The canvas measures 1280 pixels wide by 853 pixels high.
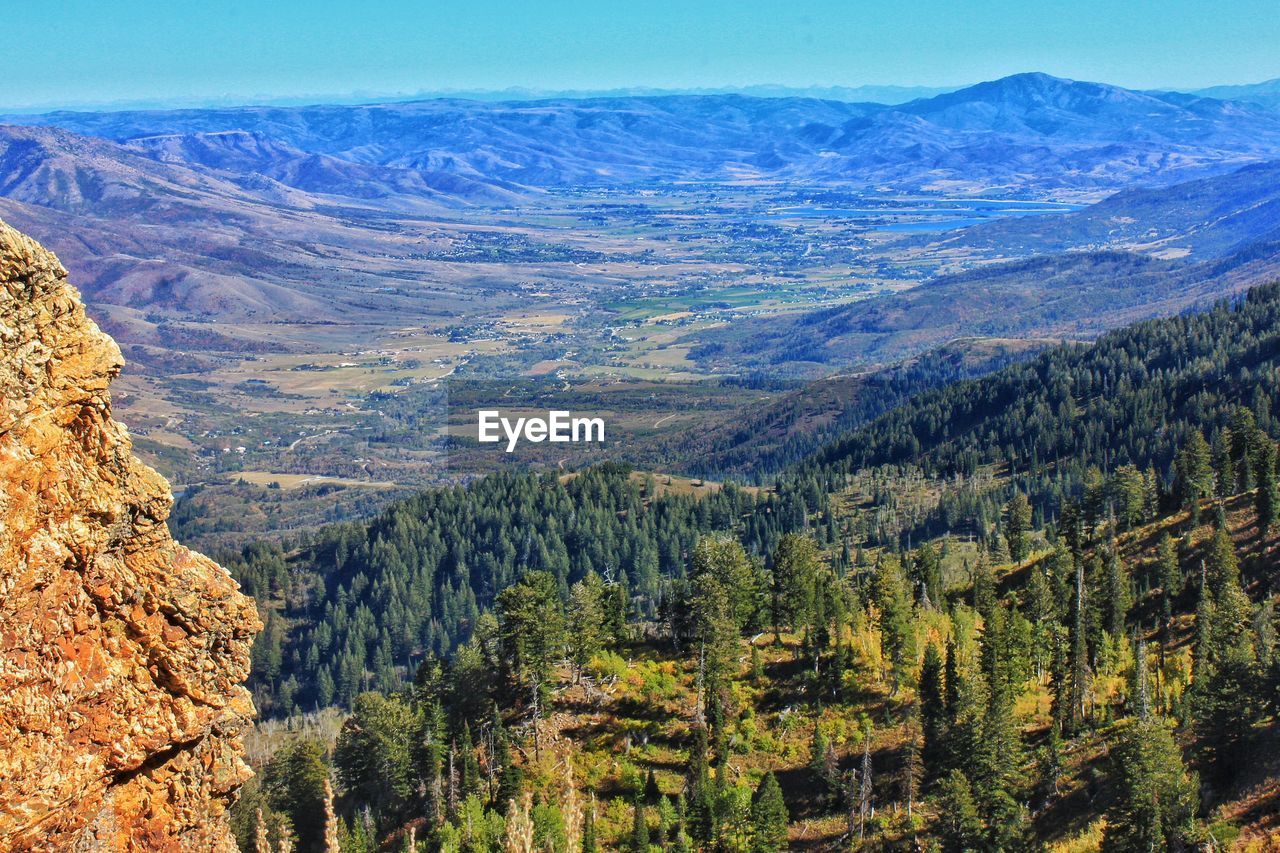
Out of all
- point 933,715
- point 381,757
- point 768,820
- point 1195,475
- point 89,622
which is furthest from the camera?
point 1195,475

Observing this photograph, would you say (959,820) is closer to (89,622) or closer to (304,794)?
(304,794)

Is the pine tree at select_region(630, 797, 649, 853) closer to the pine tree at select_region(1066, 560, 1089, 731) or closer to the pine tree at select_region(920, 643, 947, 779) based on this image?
the pine tree at select_region(920, 643, 947, 779)

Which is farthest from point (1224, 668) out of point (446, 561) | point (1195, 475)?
point (446, 561)

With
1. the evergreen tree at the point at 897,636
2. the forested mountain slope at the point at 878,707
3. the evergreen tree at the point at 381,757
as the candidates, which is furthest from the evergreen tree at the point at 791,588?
the evergreen tree at the point at 381,757

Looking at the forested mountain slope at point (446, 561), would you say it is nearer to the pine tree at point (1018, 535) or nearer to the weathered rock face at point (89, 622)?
the pine tree at point (1018, 535)

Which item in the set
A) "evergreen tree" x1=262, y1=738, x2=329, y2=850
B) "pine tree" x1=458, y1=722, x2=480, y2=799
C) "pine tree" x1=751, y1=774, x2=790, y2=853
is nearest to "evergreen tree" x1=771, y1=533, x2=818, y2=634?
"pine tree" x1=751, y1=774, x2=790, y2=853

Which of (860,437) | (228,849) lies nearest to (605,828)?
(228,849)

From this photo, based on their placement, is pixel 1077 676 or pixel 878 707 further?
pixel 878 707
